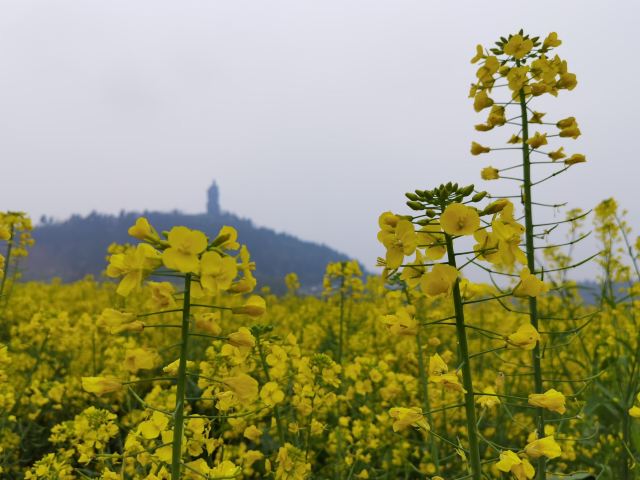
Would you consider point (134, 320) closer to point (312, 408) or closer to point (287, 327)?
point (312, 408)

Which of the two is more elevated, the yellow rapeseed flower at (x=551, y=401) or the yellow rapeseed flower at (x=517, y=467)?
the yellow rapeseed flower at (x=551, y=401)

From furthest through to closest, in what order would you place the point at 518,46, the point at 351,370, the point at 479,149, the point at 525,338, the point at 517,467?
the point at 351,370
the point at 479,149
the point at 518,46
the point at 525,338
the point at 517,467

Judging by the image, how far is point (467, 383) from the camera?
146 cm

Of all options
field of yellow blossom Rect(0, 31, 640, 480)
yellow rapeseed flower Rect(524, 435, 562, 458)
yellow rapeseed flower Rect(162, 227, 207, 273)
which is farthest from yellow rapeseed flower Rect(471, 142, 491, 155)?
yellow rapeseed flower Rect(162, 227, 207, 273)

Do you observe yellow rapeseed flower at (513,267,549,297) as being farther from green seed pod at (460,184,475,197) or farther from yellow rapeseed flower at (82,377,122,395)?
yellow rapeseed flower at (82,377,122,395)

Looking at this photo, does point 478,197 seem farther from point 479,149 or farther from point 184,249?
point 479,149

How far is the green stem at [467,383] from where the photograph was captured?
140cm

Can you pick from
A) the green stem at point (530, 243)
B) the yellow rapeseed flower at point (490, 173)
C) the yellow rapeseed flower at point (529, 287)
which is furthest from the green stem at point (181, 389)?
the yellow rapeseed flower at point (490, 173)

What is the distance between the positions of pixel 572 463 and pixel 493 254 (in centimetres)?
351

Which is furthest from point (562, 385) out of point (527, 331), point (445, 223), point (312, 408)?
point (445, 223)

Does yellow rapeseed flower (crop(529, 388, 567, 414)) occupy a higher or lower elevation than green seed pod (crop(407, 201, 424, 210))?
lower

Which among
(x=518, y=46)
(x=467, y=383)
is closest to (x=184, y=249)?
(x=467, y=383)

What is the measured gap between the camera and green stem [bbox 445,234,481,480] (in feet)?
4.59

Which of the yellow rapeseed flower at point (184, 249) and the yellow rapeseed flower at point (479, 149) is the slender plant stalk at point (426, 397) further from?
the yellow rapeseed flower at point (184, 249)
